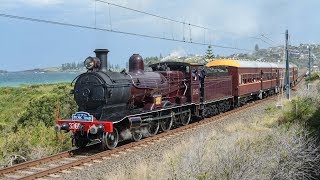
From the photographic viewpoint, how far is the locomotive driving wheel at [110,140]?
1452cm

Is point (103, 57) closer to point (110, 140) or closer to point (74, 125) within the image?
point (74, 125)

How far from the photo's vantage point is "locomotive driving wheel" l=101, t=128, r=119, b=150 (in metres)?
14.5

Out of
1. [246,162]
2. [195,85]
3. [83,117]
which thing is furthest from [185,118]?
[246,162]

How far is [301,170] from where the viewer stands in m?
11.0

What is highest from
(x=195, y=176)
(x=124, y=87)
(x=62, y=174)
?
(x=124, y=87)

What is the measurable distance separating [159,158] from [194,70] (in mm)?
9394

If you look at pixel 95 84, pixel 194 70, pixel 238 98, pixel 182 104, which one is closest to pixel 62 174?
pixel 95 84

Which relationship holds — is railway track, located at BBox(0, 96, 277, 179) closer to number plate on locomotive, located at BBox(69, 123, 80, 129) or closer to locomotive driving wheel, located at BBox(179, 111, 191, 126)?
number plate on locomotive, located at BBox(69, 123, 80, 129)

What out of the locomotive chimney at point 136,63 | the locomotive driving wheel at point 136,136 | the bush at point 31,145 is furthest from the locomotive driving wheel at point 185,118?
the bush at point 31,145

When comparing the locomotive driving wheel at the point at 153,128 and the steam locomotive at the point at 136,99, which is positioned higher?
the steam locomotive at the point at 136,99

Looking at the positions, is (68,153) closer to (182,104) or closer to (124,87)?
(124,87)

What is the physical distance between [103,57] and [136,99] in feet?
8.22

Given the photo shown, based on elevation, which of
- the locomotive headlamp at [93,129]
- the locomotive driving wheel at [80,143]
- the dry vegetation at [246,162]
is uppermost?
the locomotive headlamp at [93,129]

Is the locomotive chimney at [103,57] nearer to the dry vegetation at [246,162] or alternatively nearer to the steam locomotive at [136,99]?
the steam locomotive at [136,99]
